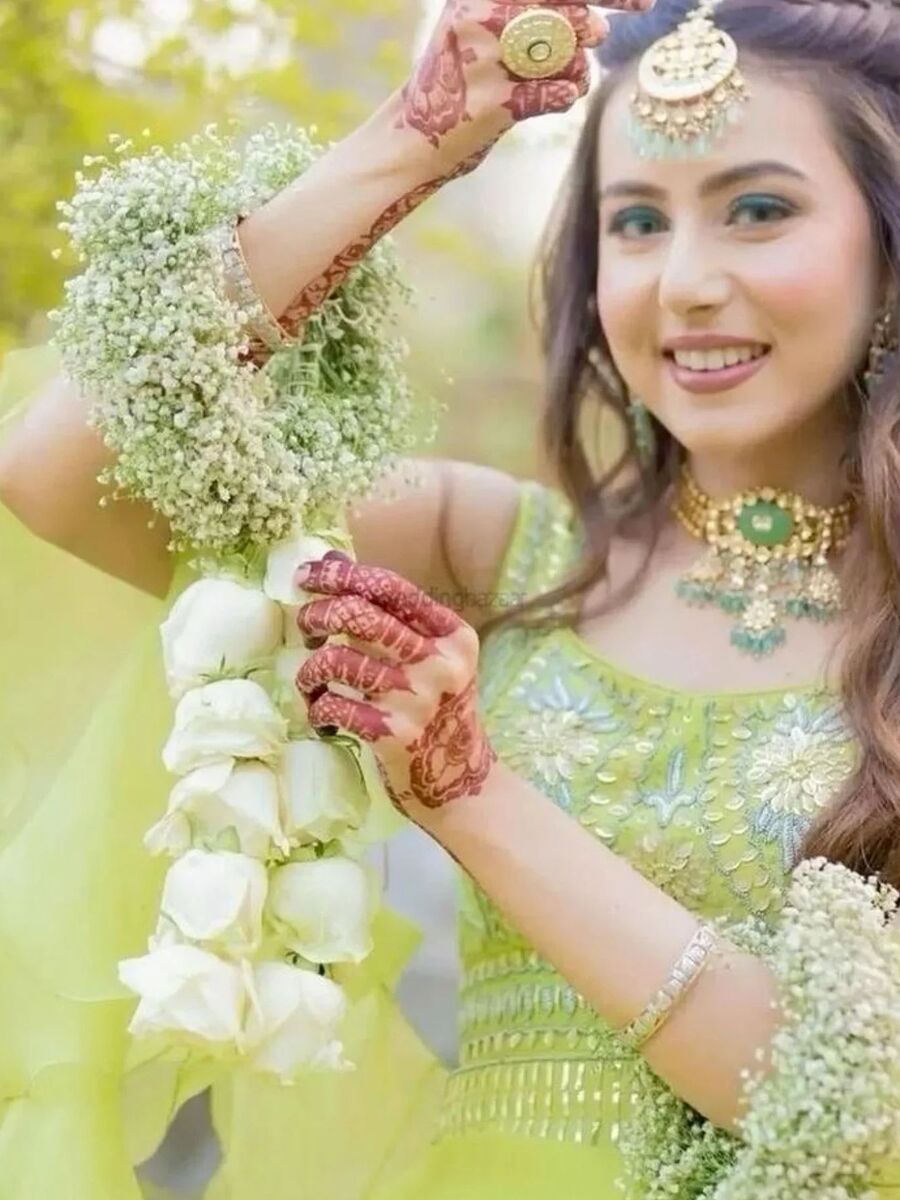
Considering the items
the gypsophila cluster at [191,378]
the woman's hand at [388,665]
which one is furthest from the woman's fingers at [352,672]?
the gypsophila cluster at [191,378]

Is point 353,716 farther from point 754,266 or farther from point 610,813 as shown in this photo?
point 754,266

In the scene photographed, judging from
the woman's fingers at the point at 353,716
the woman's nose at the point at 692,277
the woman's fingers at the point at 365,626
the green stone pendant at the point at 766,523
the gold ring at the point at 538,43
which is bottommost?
the green stone pendant at the point at 766,523

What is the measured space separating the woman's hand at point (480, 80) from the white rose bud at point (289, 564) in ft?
0.84

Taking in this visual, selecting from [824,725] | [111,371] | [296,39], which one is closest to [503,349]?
[296,39]

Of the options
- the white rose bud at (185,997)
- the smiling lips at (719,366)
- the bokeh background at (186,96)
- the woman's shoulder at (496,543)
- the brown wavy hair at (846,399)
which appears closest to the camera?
the white rose bud at (185,997)

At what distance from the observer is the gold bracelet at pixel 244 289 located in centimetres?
103

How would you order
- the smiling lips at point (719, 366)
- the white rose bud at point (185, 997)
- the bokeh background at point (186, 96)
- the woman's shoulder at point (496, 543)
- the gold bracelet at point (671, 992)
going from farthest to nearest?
1. the bokeh background at point (186, 96)
2. the woman's shoulder at point (496, 543)
3. the smiling lips at point (719, 366)
4. the gold bracelet at point (671, 992)
5. the white rose bud at point (185, 997)

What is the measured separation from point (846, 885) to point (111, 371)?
1.74 ft

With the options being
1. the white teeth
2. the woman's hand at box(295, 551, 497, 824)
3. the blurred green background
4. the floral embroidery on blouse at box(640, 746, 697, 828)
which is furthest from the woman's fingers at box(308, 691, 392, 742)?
the blurred green background

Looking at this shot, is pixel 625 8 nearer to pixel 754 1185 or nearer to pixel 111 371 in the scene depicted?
pixel 111 371

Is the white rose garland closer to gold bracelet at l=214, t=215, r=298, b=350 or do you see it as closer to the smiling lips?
gold bracelet at l=214, t=215, r=298, b=350

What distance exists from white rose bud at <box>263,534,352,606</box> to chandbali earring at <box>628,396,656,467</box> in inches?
19.6

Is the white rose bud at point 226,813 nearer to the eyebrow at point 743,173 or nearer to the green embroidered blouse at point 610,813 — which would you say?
the green embroidered blouse at point 610,813

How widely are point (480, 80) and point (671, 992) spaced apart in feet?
1.84
